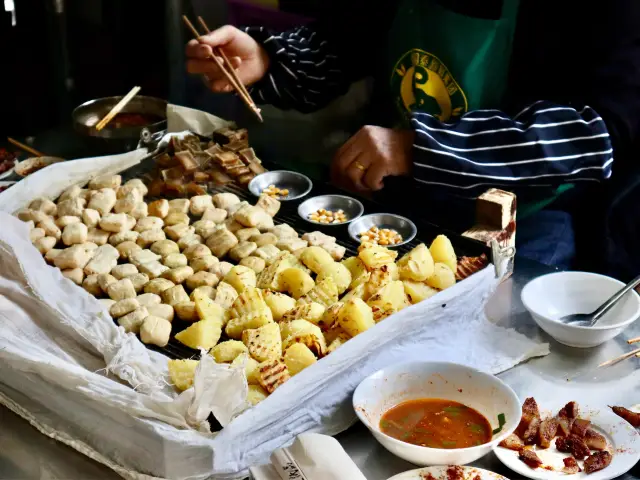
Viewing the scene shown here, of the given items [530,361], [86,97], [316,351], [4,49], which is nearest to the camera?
[316,351]

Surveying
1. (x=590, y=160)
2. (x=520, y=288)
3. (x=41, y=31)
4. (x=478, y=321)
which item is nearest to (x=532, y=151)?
(x=590, y=160)

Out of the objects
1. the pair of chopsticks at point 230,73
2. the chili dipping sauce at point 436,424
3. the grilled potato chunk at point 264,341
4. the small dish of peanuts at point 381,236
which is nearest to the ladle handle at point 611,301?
the chili dipping sauce at point 436,424

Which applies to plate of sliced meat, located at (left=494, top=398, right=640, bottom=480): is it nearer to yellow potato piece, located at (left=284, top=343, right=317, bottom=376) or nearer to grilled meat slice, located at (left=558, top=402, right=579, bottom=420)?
grilled meat slice, located at (left=558, top=402, right=579, bottom=420)

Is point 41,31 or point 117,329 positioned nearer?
point 117,329

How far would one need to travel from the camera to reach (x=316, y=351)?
2.04 metres

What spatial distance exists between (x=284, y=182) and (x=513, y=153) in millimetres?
908

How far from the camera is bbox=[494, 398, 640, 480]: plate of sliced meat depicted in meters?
1.80

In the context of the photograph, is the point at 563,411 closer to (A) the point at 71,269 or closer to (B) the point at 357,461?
(B) the point at 357,461

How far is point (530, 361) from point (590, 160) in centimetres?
98

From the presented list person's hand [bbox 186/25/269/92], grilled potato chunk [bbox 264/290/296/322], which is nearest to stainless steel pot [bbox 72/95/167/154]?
person's hand [bbox 186/25/269/92]

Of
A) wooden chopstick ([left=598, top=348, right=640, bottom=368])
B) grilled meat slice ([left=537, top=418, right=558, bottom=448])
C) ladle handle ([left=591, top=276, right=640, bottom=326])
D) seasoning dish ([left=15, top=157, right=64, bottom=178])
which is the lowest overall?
seasoning dish ([left=15, top=157, right=64, bottom=178])

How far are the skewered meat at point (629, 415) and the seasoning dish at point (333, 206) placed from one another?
1.20 metres

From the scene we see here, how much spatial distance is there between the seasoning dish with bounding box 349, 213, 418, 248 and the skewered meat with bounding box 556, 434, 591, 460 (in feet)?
3.30

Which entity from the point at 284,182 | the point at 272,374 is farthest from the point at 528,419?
the point at 284,182
